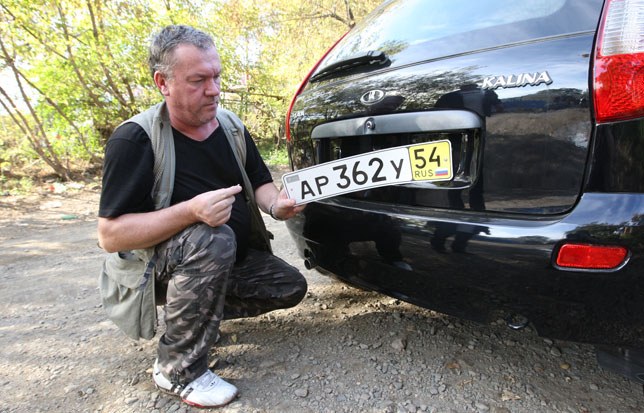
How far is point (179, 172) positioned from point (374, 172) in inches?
30.4

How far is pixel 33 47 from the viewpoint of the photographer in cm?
502

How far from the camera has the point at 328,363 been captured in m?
1.79

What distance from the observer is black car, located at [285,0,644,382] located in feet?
3.48

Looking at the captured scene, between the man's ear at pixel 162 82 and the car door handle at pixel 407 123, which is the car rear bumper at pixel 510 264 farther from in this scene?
the man's ear at pixel 162 82

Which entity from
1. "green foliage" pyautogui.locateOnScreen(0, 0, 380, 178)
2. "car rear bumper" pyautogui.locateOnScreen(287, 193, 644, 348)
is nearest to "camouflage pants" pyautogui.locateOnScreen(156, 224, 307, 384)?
"car rear bumper" pyautogui.locateOnScreen(287, 193, 644, 348)

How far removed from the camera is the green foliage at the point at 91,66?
16.4 ft

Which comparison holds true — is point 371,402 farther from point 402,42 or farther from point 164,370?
point 402,42

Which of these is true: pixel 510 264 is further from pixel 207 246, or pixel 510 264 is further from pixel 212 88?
pixel 212 88

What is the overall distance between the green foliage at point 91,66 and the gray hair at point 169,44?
4.47m

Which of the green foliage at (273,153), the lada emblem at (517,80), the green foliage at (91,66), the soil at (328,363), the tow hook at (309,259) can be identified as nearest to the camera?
the lada emblem at (517,80)

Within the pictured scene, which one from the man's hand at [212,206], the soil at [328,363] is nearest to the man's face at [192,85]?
the man's hand at [212,206]

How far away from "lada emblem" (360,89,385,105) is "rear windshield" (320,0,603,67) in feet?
0.48

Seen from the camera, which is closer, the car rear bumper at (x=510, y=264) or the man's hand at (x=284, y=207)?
the car rear bumper at (x=510, y=264)

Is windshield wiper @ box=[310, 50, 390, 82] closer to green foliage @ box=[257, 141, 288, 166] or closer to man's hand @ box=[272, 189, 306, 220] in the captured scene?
man's hand @ box=[272, 189, 306, 220]
